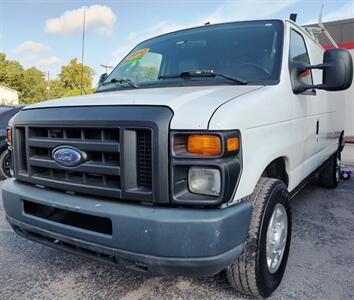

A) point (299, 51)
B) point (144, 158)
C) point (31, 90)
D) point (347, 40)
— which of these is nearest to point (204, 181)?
point (144, 158)

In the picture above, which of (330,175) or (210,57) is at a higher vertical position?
(210,57)

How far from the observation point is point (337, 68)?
2654 millimetres

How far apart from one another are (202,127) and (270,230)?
1043 mm

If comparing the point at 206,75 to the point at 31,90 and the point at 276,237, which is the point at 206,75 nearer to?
the point at 276,237

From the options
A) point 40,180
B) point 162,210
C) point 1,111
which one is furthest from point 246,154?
point 1,111

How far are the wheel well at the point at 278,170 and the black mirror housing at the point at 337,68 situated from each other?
70cm

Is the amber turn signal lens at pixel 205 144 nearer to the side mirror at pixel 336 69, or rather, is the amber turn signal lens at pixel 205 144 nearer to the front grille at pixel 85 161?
the front grille at pixel 85 161

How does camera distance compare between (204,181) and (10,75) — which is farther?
(10,75)

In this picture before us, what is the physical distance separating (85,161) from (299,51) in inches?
95.7

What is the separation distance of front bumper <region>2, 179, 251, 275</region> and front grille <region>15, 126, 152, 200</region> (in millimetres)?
114

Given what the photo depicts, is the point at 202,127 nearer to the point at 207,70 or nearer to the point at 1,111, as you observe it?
the point at 207,70

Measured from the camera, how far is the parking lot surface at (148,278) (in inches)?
98.2

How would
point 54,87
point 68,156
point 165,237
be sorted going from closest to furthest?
point 165,237
point 68,156
point 54,87

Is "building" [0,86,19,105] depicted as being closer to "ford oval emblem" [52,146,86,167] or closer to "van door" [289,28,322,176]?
"van door" [289,28,322,176]
